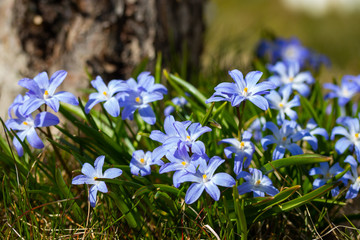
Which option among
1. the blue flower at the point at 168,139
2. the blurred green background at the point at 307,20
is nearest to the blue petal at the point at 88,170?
the blue flower at the point at 168,139

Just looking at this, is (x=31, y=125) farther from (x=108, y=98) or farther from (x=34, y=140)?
(x=108, y=98)

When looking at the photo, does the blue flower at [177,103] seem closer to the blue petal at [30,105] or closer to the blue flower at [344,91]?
the blue petal at [30,105]

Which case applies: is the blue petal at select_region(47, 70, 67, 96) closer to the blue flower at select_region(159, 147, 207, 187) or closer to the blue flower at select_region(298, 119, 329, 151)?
the blue flower at select_region(159, 147, 207, 187)

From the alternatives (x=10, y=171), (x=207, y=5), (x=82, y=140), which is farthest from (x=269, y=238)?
(x=207, y=5)

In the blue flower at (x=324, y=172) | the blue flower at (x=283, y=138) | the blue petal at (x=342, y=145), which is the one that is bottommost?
the blue flower at (x=324, y=172)

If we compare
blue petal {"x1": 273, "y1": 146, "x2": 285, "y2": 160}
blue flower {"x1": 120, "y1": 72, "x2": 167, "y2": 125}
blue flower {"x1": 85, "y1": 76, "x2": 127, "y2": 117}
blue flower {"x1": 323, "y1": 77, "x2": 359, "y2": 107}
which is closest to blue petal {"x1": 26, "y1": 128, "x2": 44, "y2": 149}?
blue flower {"x1": 85, "y1": 76, "x2": 127, "y2": 117}
